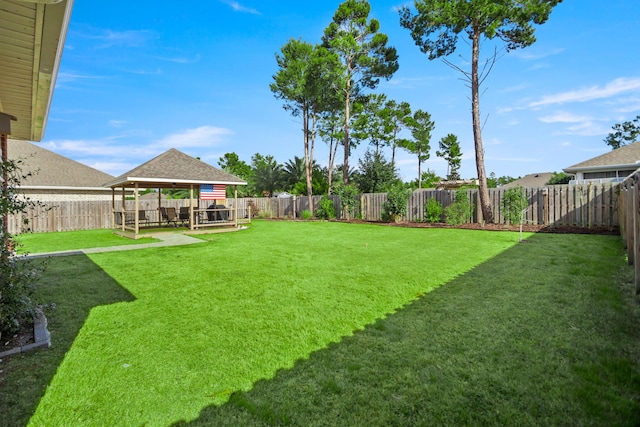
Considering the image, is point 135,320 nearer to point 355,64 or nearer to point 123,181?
point 123,181

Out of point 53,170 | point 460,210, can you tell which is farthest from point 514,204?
point 53,170

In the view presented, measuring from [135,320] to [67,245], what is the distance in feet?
29.4

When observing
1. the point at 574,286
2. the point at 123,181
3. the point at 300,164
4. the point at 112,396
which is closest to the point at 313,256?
the point at 574,286

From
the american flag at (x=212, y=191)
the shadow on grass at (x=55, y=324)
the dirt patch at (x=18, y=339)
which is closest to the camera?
the shadow on grass at (x=55, y=324)

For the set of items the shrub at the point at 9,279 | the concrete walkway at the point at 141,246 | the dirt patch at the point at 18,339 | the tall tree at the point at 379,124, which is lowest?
the dirt patch at the point at 18,339

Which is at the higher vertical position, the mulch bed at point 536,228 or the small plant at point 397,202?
the small plant at point 397,202

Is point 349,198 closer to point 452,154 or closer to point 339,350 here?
point 339,350

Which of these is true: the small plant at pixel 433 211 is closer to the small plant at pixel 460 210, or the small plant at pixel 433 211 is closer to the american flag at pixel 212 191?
the small plant at pixel 460 210

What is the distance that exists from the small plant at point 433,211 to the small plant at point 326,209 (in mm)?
6502

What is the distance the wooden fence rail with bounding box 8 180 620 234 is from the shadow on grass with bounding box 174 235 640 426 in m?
6.82

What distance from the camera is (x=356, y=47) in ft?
66.7

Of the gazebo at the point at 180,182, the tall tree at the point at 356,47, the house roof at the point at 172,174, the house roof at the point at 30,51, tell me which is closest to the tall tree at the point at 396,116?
the tall tree at the point at 356,47

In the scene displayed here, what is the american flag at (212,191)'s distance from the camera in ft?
45.6

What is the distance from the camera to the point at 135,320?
3.54 meters
